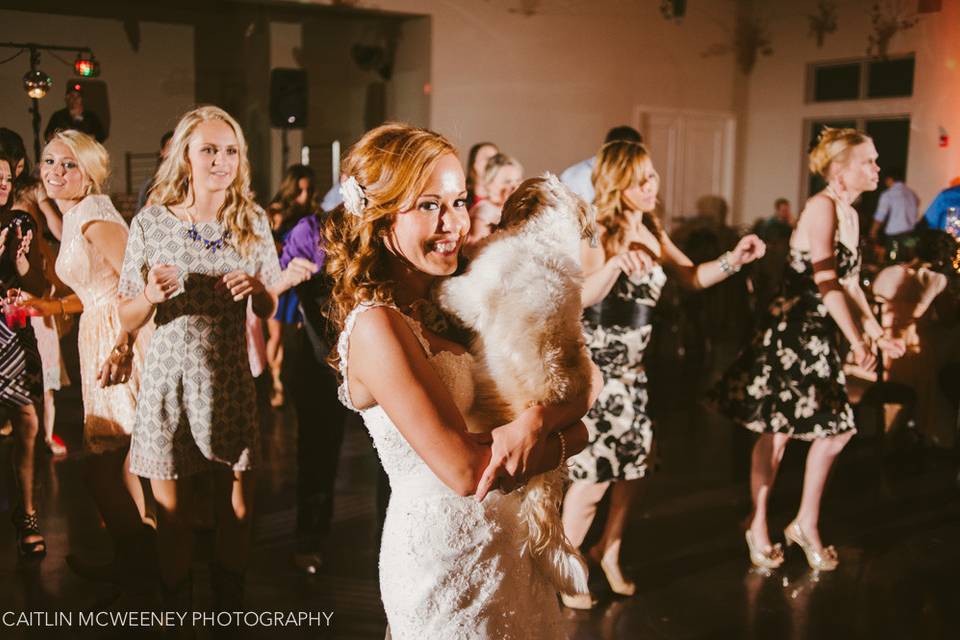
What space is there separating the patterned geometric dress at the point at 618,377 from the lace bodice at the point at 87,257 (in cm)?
152

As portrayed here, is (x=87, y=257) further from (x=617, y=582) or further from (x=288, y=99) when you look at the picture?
(x=288, y=99)

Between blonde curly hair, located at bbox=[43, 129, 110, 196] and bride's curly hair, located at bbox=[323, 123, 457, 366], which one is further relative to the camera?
blonde curly hair, located at bbox=[43, 129, 110, 196]

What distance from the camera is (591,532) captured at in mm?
3631

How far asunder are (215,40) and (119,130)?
4.43m

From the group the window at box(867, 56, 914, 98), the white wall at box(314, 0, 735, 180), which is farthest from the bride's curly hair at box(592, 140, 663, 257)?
the window at box(867, 56, 914, 98)

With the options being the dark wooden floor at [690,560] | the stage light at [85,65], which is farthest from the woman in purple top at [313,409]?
the stage light at [85,65]

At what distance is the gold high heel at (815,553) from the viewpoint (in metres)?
3.28

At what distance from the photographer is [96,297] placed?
2746 mm

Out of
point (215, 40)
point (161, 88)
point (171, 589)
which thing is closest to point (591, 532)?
point (171, 589)

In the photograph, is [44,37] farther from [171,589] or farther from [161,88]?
[161,88]

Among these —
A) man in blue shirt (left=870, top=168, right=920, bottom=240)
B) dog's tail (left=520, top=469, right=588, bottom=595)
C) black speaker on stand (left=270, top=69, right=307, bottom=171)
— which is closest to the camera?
dog's tail (left=520, top=469, right=588, bottom=595)

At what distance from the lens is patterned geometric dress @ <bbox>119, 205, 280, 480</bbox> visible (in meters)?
2.50

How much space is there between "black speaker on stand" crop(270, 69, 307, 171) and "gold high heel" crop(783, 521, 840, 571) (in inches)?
225

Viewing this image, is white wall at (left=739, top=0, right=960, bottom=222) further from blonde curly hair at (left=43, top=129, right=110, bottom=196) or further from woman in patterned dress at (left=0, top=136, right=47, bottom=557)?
woman in patterned dress at (left=0, top=136, right=47, bottom=557)
